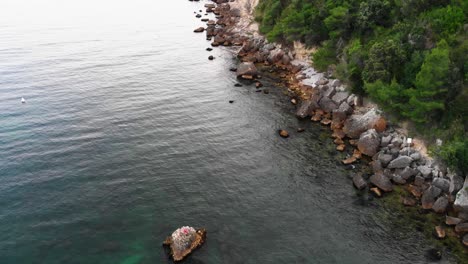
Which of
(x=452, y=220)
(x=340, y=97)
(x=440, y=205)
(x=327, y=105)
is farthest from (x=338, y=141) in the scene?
(x=452, y=220)

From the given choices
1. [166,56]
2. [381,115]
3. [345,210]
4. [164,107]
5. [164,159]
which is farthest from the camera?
[166,56]

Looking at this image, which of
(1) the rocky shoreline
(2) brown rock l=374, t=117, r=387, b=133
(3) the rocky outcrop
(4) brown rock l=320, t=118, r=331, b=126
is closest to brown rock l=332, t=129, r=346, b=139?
(1) the rocky shoreline

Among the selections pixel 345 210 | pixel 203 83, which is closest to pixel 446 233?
pixel 345 210

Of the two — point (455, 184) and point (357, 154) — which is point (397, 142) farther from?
point (455, 184)

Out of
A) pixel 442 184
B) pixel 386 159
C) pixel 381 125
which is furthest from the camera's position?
pixel 381 125

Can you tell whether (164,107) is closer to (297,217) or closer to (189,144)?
(189,144)

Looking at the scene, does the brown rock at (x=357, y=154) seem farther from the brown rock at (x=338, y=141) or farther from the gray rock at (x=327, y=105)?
the gray rock at (x=327, y=105)

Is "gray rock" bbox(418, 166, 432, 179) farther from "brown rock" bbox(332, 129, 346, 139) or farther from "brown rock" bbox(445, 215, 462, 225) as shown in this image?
"brown rock" bbox(332, 129, 346, 139)
